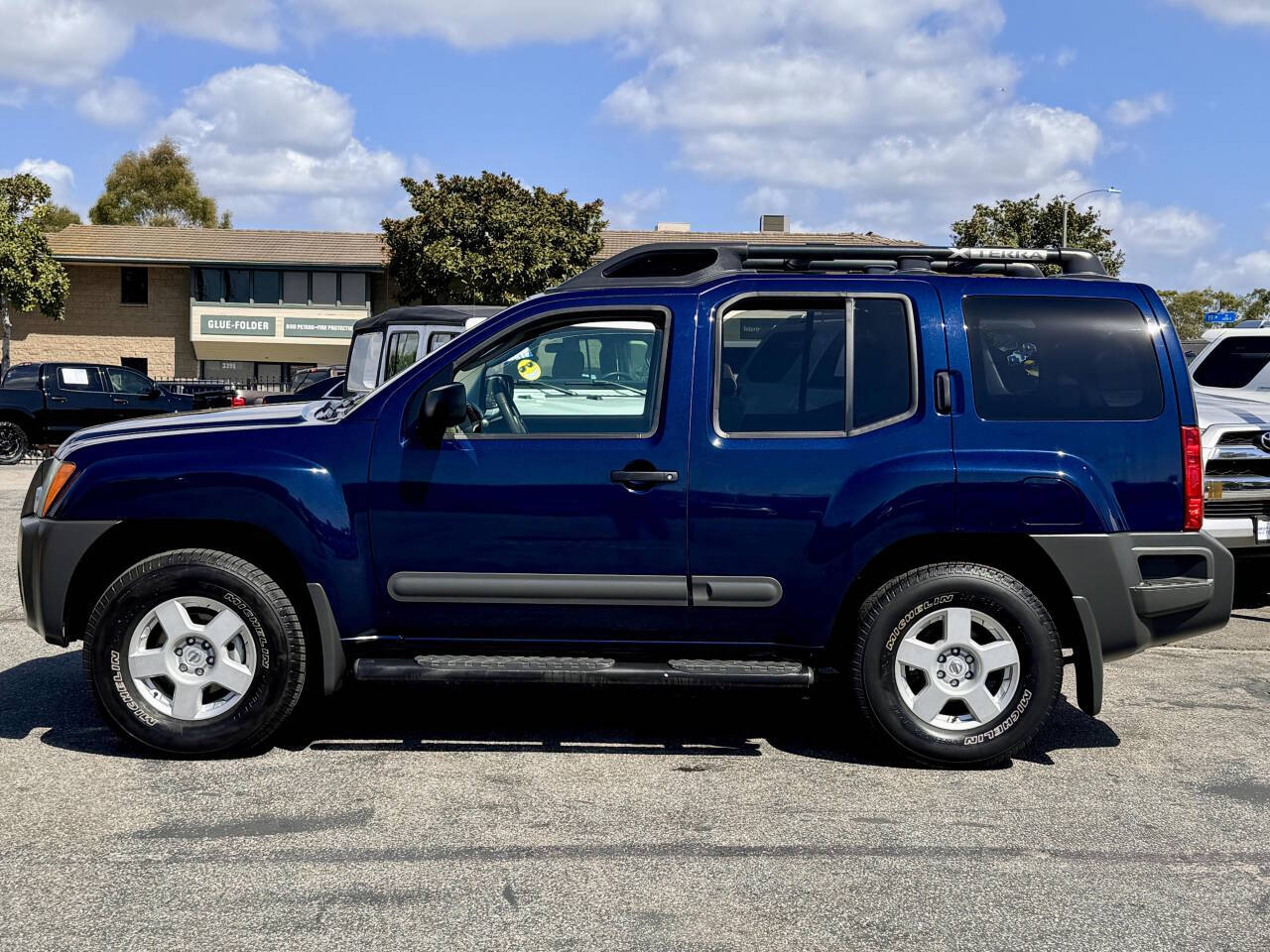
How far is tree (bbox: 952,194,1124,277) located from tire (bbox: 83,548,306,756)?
1639 inches

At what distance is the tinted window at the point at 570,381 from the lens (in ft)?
17.0

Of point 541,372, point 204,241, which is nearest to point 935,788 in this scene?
point 541,372

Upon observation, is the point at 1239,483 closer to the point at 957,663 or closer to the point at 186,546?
the point at 957,663

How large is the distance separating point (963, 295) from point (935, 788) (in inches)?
76.4

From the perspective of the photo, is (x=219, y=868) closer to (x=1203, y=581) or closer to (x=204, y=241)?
(x=1203, y=581)

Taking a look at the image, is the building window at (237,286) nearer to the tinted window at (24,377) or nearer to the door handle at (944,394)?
the tinted window at (24,377)

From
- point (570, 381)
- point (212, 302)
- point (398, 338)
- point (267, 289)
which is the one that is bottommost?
point (570, 381)

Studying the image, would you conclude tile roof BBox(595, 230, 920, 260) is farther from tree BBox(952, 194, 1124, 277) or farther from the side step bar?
the side step bar

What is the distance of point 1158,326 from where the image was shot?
523 centimetres

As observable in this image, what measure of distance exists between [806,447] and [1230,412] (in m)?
5.05

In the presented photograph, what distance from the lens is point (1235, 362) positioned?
11562mm

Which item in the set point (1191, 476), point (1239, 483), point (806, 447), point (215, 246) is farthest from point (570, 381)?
point (215, 246)

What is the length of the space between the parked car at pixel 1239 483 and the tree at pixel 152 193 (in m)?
71.3

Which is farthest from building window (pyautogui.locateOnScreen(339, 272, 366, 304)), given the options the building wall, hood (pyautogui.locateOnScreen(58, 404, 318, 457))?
hood (pyautogui.locateOnScreen(58, 404, 318, 457))
